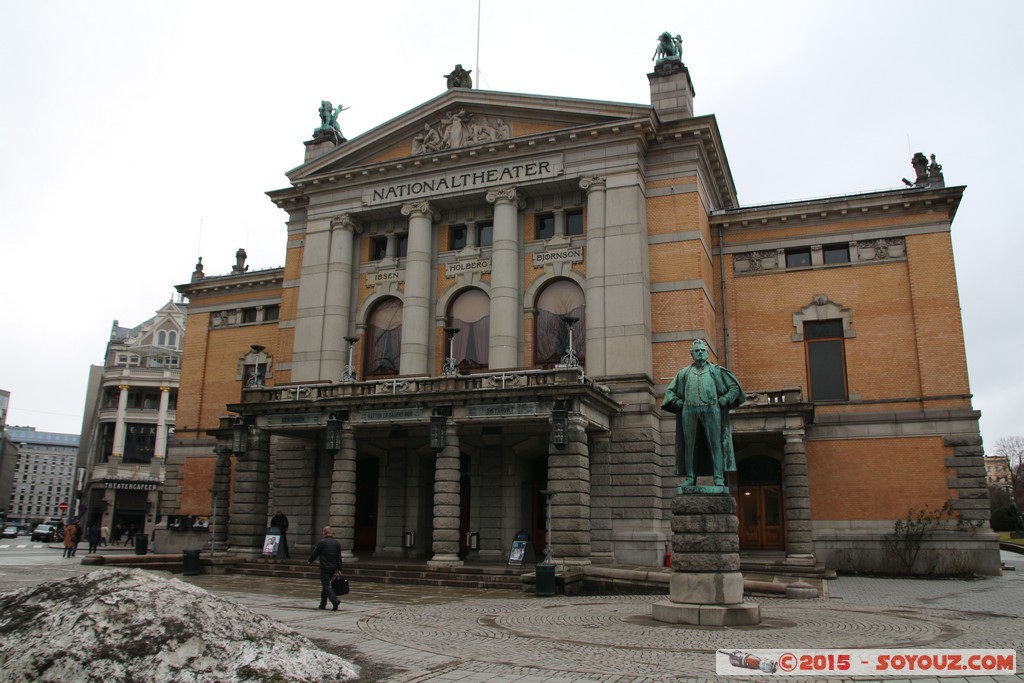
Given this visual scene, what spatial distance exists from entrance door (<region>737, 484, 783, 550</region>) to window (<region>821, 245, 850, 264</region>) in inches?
381

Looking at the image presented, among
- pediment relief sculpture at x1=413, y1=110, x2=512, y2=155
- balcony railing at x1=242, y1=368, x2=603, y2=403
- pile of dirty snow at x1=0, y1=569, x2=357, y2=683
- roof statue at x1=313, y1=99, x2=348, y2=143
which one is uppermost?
roof statue at x1=313, y1=99, x2=348, y2=143

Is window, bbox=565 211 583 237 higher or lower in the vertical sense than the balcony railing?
higher

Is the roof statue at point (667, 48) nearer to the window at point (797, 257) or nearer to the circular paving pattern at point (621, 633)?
the window at point (797, 257)

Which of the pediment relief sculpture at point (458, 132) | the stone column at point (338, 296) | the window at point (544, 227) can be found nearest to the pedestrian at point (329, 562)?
the stone column at point (338, 296)

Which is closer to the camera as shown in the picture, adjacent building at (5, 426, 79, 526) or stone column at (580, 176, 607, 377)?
stone column at (580, 176, 607, 377)

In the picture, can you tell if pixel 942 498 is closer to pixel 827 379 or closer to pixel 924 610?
pixel 827 379

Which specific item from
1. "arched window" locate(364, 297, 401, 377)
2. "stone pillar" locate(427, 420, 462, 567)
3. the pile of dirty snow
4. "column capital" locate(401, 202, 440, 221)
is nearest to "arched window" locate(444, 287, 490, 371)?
"arched window" locate(364, 297, 401, 377)

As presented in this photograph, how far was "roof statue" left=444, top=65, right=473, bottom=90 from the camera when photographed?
36.8 m

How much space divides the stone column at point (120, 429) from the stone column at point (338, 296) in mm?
51045

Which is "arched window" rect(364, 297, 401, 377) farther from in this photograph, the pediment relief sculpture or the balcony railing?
the pediment relief sculpture

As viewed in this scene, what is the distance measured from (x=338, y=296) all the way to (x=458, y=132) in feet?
29.1

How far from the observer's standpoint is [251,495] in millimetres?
31047

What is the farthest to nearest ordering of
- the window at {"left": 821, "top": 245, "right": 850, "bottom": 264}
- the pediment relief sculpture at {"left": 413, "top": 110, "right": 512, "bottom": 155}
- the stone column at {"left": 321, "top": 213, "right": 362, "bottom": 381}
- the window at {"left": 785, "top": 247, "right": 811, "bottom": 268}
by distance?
1. the stone column at {"left": 321, "top": 213, "right": 362, "bottom": 381}
2. the pediment relief sculpture at {"left": 413, "top": 110, "right": 512, "bottom": 155}
3. the window at {"left": 785, "top": 247, "right": 811, "bottom": 268}
4. the window at {"left": 821, "top": 245, "right": 850, "bottom": 264}

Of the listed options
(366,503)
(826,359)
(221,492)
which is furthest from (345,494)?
(826,359)
